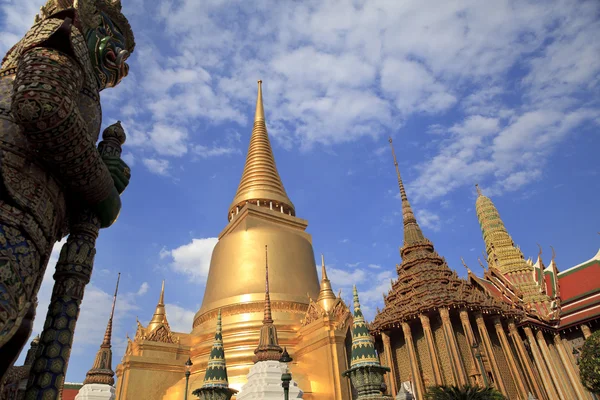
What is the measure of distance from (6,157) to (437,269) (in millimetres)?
20533

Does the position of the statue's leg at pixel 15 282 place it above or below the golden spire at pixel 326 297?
below

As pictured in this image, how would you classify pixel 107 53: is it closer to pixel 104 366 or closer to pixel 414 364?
pixel 104 366

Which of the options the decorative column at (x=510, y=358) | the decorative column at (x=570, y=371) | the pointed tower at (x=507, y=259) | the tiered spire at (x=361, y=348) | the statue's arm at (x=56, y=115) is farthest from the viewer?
the pointed tower at (x=507, y=259)

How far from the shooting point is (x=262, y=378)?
9.90 m

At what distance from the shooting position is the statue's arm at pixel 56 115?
8.07 ft

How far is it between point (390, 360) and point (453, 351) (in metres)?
3.59

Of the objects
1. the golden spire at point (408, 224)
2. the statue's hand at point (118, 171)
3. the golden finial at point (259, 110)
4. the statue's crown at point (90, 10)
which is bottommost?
the statue's hand at point (118, 171)

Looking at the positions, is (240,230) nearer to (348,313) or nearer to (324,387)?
(348,313)

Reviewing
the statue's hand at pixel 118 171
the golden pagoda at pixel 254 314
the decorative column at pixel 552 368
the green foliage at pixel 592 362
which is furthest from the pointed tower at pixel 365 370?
the decorative column at pixel 552 368

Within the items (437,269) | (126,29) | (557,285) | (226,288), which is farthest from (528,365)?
(126,29)

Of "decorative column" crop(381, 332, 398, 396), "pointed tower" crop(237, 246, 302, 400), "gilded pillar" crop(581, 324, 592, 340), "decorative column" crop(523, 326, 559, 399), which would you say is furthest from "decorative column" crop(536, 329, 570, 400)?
"pointed tower" crop(237, 246, 302, 400)

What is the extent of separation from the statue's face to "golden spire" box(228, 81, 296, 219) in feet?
63.7

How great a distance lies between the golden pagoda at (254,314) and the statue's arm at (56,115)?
1051cm

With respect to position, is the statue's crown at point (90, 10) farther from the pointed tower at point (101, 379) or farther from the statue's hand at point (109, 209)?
the pointed tower at point (101, 379)
